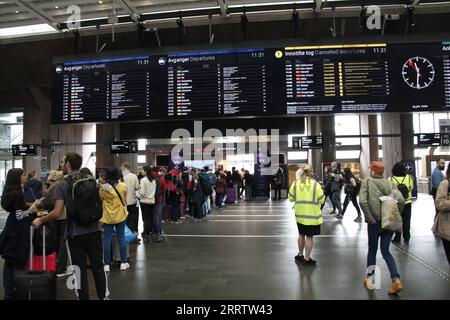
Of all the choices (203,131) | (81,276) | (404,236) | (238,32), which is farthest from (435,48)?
(81,276)

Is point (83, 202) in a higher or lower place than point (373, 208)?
higher

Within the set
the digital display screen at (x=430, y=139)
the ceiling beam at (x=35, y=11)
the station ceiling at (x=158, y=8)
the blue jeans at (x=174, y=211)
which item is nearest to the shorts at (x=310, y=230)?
the station ceiling at (x=158, y=8)

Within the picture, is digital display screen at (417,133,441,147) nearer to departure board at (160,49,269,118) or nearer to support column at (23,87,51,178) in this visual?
departure board at (160,49,269,118)

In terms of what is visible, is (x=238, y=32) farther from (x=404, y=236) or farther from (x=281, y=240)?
(x=404, y=236)

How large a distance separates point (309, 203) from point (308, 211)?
4.8 inches

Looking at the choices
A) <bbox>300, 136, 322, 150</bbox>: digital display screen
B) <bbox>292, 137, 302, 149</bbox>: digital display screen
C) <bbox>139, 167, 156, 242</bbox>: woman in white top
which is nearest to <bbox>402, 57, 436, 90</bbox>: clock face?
<bbox>300, 136, 322, 150</bbox>: digital display screen

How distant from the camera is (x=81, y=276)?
3.34 meters

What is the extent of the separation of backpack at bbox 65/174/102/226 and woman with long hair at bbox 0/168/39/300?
79 cm

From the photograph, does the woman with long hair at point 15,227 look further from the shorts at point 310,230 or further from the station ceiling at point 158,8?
the station ceiling at point 158,8

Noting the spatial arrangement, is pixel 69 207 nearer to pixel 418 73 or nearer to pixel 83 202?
pixel 83 202

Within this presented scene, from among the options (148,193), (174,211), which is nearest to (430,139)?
(174,211)

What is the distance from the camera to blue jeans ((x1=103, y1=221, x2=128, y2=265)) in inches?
196

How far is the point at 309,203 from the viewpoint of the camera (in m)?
5.18

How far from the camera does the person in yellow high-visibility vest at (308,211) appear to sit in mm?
5148
